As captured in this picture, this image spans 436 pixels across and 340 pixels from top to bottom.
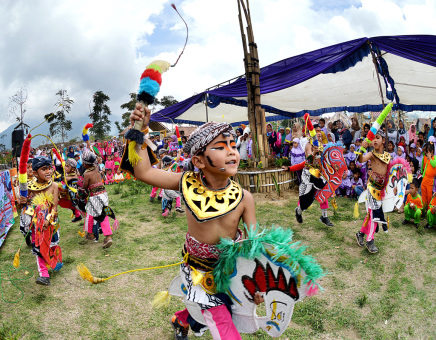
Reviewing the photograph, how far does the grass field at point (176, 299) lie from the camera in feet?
10.4

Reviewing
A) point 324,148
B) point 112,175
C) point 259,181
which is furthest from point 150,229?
point 112,175

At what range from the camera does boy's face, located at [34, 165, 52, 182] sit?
4.34 meters

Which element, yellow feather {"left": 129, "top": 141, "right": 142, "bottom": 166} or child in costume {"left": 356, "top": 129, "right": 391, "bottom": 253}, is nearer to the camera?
yellow feather {"left": 129, "top": 141, "right": 142, "bottom": 166}

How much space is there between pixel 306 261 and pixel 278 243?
0.19m

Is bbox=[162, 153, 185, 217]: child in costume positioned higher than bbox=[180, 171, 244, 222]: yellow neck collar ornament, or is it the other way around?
bbox=[180, 171, 244, 222]: yellow neck collar ornament

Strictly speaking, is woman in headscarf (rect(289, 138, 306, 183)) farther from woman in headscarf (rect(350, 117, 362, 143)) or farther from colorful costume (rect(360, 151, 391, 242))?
colorful costume (rect(360, 151, 391, 242))

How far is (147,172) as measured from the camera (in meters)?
2.17

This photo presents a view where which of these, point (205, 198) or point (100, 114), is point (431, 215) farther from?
point (100, 114)

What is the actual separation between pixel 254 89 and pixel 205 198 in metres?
6.59

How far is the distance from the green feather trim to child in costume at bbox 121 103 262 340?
126 millimetres

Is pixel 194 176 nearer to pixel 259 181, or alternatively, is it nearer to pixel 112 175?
pixel 259 181

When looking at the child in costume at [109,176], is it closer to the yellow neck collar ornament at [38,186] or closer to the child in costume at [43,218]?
the child in costume at [43,218]

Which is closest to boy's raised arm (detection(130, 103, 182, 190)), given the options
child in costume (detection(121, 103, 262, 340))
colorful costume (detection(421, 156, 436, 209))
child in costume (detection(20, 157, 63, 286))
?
child in costume (detection(121, 103, 262, 340))

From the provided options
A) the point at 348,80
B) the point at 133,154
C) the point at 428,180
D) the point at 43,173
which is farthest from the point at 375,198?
the point at 348,80
